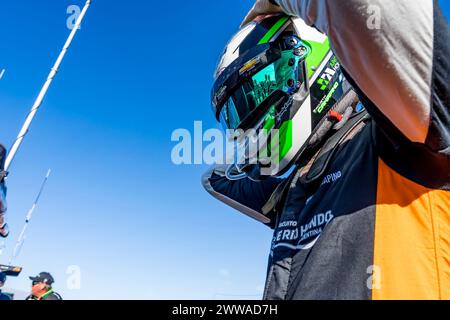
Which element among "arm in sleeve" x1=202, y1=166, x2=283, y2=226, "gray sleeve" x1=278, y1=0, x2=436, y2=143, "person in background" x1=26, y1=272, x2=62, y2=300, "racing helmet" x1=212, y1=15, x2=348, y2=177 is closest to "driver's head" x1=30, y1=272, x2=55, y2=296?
"person in background" x1=26, y1=272, x2=62, y2=300

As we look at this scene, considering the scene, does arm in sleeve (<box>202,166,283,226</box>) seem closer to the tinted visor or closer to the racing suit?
the tinted visor

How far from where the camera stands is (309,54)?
4.67ft

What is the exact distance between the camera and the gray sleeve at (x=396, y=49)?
539 millimetres

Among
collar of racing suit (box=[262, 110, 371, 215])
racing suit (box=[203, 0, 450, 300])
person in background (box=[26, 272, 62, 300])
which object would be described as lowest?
racing suit (box=[203, 0, 450, 300])

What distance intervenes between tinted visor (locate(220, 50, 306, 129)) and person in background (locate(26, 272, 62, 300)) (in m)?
7.01

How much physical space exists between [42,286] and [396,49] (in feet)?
28.0

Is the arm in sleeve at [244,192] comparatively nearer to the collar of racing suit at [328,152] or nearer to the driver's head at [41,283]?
the collar of racing suit at [328,152]

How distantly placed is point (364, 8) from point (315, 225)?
1.72 ft

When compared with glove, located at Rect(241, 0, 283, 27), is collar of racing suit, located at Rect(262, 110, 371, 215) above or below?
below

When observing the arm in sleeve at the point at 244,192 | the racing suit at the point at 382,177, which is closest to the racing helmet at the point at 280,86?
the racing suit at the point at 382,177

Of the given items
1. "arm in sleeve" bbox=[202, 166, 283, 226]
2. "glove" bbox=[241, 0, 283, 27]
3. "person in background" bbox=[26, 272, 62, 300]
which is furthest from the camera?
"person in background" bbox=[26, 272, 62, 300]

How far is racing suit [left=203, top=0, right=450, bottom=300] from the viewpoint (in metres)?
0.55

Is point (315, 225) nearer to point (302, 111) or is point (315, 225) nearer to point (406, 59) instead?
point (406, 59)
